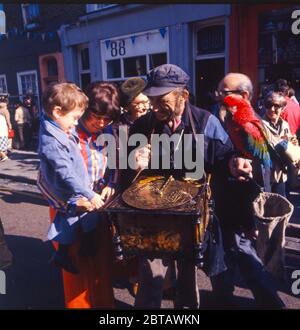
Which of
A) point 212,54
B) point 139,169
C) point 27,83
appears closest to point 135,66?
point 212,54

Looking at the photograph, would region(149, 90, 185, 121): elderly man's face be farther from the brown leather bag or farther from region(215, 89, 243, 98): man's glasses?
the brown leather bag

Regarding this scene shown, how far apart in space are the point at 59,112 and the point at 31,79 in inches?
459

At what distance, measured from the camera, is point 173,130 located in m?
2.11

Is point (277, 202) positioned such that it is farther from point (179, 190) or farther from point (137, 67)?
point (137, 67)

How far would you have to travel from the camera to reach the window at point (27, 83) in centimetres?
1254

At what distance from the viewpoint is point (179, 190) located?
6.00 feet

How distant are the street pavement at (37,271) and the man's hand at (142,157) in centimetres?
132

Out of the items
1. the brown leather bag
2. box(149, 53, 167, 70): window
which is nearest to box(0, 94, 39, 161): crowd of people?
box(149, 53, 167, 70): window

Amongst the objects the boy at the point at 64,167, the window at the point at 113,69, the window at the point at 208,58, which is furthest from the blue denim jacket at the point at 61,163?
the window at the point at 113,69

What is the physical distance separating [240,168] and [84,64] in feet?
33.4

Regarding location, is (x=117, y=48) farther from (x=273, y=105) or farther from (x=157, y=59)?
(x=273, y=105)

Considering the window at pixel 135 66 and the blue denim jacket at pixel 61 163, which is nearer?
the blue denim jacket at pixel 61 163

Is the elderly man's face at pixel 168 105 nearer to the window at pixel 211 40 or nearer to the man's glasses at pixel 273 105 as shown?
the man's glasses at pixel 273 105
